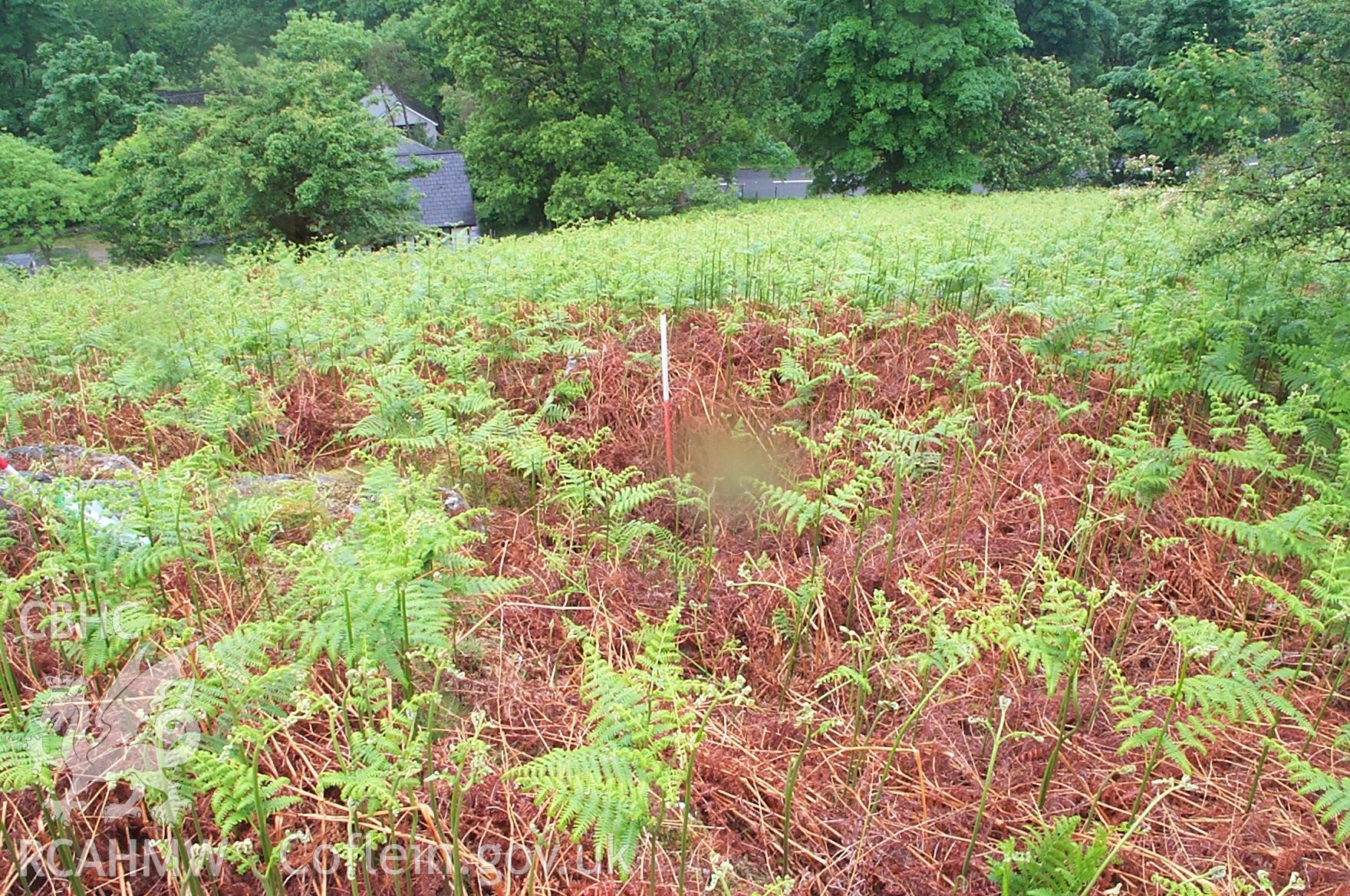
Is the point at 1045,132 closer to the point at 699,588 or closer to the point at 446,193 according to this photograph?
the point at 446,193

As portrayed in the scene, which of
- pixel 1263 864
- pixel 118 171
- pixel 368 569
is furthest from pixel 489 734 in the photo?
pixel 118 171

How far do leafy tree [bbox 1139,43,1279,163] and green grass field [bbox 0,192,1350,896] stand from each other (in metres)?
0.53

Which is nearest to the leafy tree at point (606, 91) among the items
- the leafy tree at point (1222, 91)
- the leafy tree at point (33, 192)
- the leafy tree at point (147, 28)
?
the leafy tree at point (33, 192)

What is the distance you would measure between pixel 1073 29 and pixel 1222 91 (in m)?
41.2

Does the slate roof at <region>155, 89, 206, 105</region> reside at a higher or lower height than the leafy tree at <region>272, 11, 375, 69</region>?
higher

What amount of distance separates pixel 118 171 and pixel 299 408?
23.8 m

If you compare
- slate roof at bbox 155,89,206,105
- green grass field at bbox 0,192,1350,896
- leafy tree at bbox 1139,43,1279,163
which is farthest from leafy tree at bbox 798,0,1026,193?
slate roof at bbox 155,89,206,105

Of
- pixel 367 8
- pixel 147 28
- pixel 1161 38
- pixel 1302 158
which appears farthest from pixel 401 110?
pixel 1302 158

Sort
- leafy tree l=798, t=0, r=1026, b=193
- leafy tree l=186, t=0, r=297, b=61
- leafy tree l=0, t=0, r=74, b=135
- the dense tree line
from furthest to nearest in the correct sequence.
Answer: leafy tree l=186, t=0, r=297, b=61 < leafy tree l=0, t=0, r=74, b=135 < leafy tree l=798, t=0, r=1026, b=193 < the dense tree line

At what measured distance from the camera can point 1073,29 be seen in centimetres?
3841

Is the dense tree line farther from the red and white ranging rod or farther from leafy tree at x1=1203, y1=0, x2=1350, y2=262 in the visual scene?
the red and white ranging rod

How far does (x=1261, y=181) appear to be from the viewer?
12.8ft

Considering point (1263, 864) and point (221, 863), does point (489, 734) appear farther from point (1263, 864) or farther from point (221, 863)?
point (1263, 864)

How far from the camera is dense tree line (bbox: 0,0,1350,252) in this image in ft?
63.2
